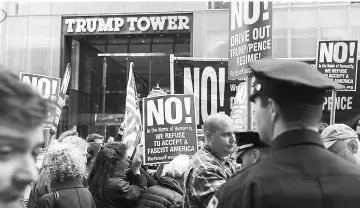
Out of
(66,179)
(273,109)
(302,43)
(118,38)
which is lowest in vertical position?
(66,179)

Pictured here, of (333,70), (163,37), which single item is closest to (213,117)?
(333,70)

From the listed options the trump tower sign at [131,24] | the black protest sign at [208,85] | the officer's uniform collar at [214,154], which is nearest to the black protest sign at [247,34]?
the officer's uniform collar at [214,154]

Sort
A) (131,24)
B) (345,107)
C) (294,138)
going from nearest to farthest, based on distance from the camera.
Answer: (294,138), (345,107), (131,24)

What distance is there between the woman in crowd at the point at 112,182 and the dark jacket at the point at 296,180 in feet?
10.6

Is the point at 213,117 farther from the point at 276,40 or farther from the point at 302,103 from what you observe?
the point at 276,40

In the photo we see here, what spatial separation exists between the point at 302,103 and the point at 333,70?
661 centimetres

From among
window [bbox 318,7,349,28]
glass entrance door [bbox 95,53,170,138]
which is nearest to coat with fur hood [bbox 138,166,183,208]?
window [bbox 318,7,349,28]

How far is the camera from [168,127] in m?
6.54

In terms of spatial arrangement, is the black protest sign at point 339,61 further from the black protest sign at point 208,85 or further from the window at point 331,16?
the window at point 331,16

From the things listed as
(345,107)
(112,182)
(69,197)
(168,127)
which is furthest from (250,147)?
(345,107)

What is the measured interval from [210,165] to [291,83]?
1.85m

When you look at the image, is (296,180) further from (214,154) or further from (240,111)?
(240,111)

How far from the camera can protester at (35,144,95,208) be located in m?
3.54

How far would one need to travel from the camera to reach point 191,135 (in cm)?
647
